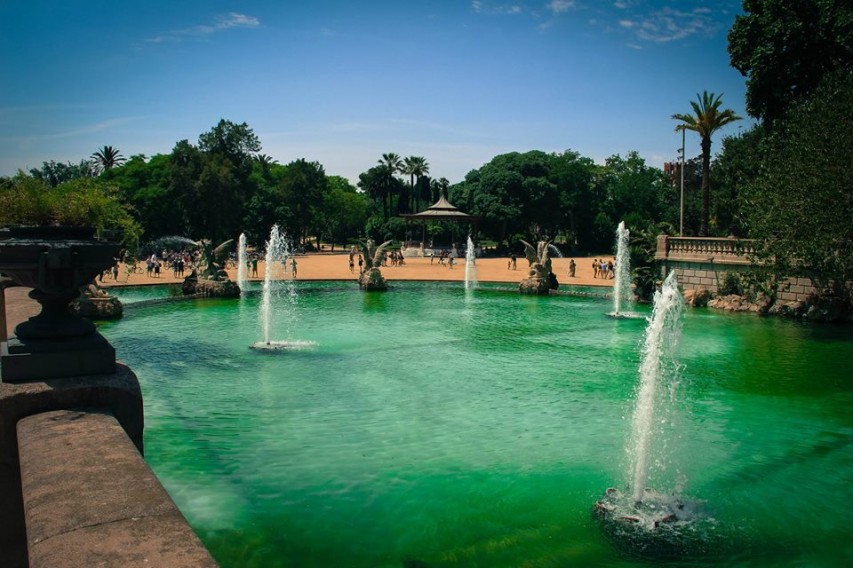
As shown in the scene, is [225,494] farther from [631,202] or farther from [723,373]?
[631,202]

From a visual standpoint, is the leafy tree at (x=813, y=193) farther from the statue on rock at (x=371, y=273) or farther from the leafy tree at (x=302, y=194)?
the leafy tree at (x=302, y=194)

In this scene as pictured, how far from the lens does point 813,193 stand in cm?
2112

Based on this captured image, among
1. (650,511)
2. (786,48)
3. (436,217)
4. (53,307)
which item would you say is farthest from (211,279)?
(436,217)

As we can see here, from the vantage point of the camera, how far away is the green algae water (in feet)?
26.8

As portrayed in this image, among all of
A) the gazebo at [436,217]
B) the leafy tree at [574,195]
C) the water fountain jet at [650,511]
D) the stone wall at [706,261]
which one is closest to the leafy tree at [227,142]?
the gazebo at [436,217]

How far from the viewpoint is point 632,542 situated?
805 centimetres

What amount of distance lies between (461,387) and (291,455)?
554 cm

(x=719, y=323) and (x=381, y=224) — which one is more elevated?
(x=381, y=224)

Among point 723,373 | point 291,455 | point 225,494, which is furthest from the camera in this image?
point 723,373

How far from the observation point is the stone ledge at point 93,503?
2.95 metres

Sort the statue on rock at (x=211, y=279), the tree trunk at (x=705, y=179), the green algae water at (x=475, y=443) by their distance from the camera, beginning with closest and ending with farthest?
the green algae water at (x=475, y=443)
the statue on rock at (x=211, y=279)
the tree trunk at (x=705, y=179)

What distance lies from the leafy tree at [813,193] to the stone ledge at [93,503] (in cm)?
2240

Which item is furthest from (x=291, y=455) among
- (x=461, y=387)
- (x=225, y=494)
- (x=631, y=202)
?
(x=631, y=202)

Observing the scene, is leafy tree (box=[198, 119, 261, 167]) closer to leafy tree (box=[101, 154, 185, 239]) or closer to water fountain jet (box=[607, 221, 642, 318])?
leafy tree (box=[101, 154, 185, 239])
